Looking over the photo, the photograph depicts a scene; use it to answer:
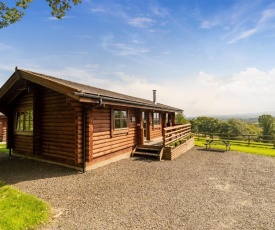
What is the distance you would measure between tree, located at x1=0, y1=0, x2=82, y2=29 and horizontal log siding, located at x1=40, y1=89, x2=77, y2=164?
3.60m

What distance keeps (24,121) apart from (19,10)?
5755mm

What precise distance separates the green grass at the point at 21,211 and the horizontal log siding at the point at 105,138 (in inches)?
134

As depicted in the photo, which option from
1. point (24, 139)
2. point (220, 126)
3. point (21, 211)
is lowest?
point (220, 126)

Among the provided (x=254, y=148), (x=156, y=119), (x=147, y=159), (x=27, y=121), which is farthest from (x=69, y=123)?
(x=254, y=148)

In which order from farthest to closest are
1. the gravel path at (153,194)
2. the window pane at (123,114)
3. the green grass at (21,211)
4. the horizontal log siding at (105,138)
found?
1. the window pane at (123,114)
2. the horizontal log siding at (105,138)
3. the gravel path at (153,194)
4. the green grass at (21,211)

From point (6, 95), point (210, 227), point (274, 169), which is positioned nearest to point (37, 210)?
point (210, 227)

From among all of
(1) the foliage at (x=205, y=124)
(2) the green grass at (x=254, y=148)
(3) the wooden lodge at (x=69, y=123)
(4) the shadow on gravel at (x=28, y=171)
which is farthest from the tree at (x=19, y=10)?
(1) the foliage at (x=205, y=124)

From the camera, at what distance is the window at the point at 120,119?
1026 cm

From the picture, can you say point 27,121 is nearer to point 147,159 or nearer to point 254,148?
point 147,159

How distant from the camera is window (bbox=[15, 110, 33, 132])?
1045cm

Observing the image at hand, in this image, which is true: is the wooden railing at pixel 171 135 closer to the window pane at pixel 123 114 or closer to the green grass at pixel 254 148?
the window pane at pixel 123 114

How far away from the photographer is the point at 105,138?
931cm

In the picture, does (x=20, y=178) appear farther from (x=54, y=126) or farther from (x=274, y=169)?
(x=274, y=169)

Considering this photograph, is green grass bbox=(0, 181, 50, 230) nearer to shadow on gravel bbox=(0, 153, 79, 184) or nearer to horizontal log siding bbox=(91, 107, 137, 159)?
shadow on gravel bbox=(0, 153, 79, 184)
